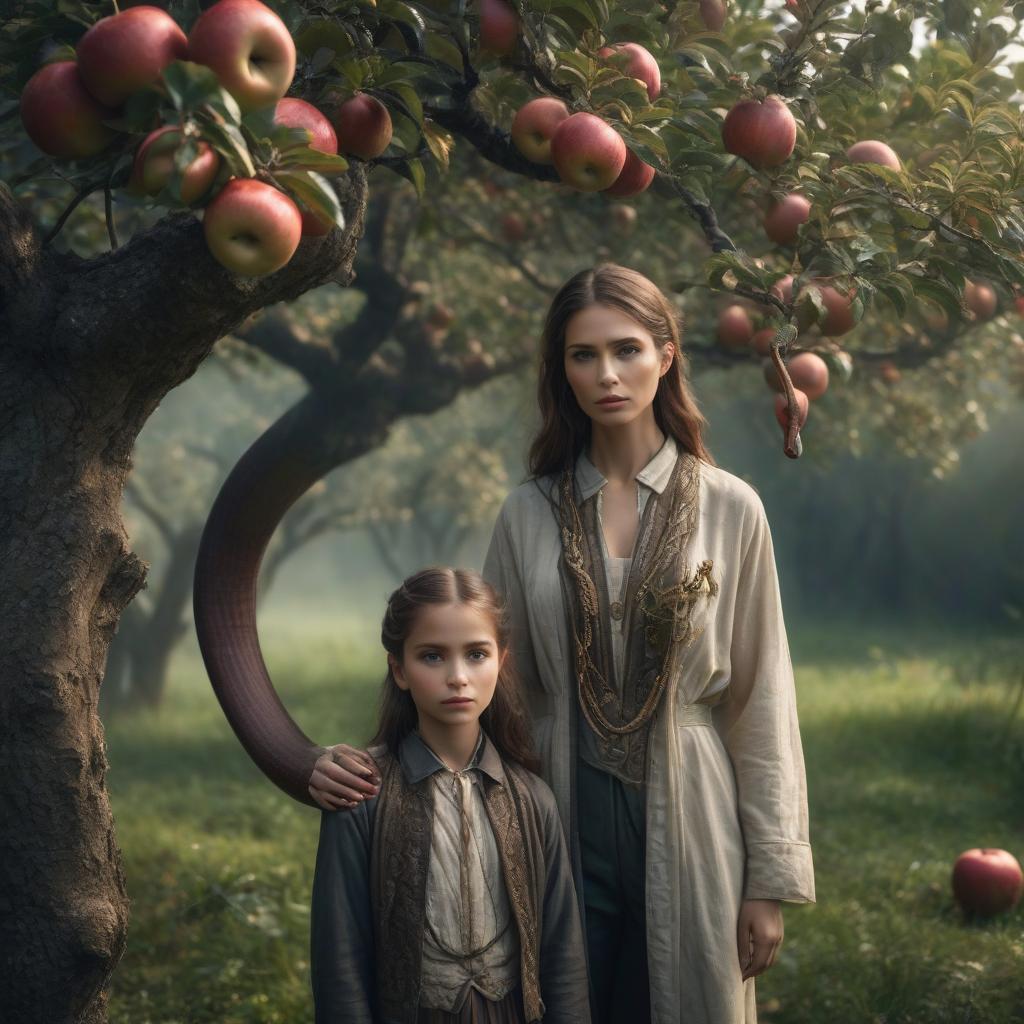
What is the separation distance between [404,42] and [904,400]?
486 centimetres

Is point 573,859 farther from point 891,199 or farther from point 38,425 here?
point 891,199

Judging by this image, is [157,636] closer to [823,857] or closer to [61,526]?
[823,857]

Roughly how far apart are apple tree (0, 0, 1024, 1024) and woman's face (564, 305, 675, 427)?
0.72 feet

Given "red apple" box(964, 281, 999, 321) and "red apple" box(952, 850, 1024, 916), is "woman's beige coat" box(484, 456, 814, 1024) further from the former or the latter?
"red apple" box(952, 850, 1024, 916)

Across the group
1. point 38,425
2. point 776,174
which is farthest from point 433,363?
point 38,425

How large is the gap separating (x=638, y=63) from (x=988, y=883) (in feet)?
10.5

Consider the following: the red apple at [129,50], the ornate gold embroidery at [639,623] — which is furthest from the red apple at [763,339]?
the red apple at [129,50]

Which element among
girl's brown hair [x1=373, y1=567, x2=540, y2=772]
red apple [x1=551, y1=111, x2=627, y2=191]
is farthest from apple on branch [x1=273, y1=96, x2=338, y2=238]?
girl's brown hair [x1=373, y1=567, x2=540, y2=772]

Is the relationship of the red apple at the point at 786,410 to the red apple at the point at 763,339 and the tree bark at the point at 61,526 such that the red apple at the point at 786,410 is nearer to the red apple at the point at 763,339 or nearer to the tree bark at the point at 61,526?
the red apple at the point at 763,339

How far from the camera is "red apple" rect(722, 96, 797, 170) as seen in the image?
90.5 inches

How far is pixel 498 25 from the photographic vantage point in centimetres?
213


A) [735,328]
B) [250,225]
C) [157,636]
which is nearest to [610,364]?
[250,225]

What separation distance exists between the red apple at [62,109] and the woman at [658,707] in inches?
34.8

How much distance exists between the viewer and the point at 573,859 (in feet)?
7.01
